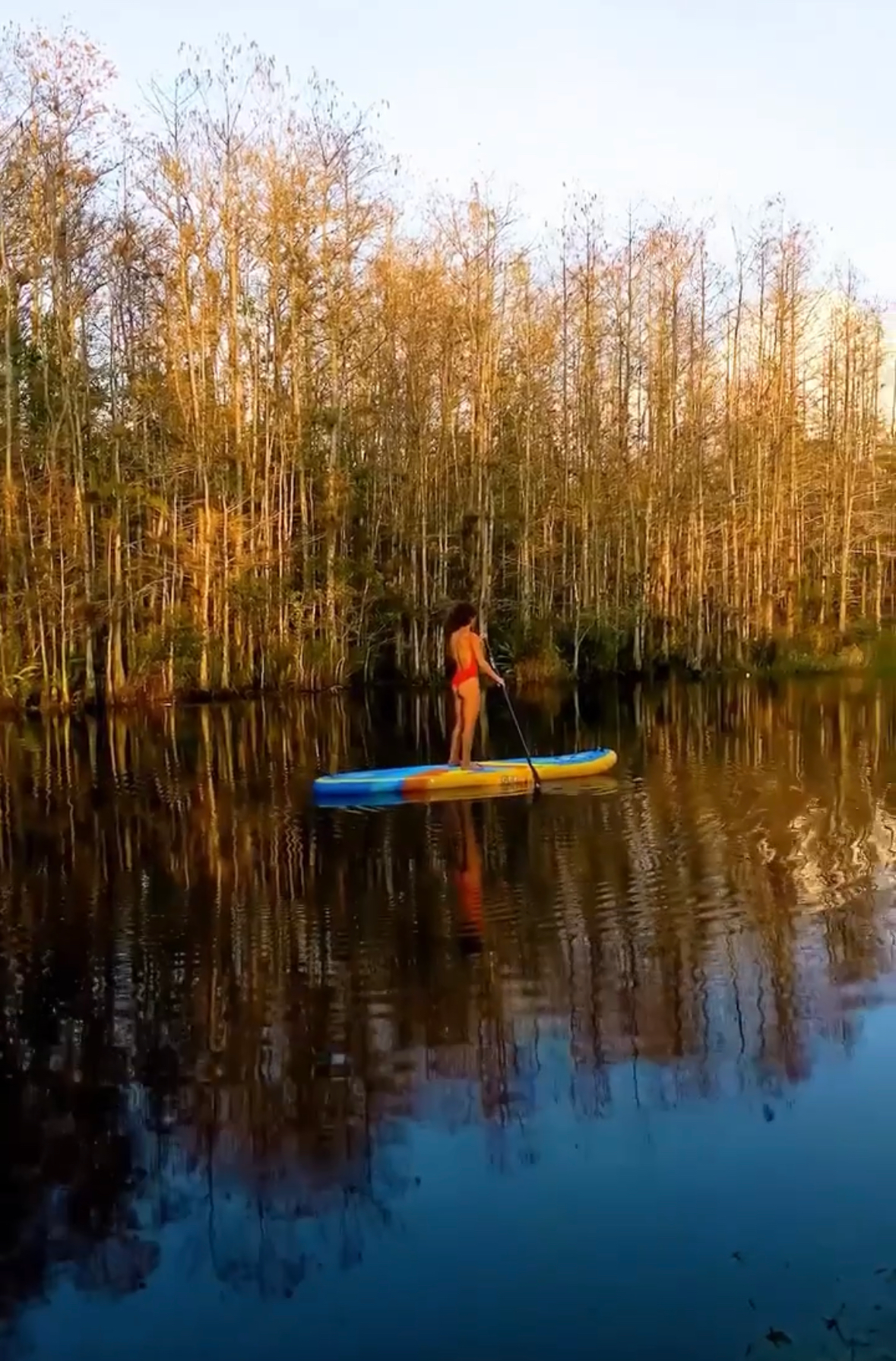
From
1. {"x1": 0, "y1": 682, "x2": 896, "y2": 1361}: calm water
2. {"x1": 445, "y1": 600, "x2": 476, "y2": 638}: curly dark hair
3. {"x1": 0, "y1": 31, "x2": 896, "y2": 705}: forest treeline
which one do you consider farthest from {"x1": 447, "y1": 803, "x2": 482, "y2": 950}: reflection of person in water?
{"x1": 0, "y1": 31, "x2": 896, "y2": 705}: forest treeline

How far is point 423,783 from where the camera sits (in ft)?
44.1

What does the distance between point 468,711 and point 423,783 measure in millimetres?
894

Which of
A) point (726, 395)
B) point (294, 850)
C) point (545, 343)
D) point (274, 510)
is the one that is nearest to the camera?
point (294, 850)

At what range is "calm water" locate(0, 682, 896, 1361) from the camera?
4043 mm

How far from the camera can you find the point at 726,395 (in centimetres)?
3703

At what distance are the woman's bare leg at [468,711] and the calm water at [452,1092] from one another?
193cm

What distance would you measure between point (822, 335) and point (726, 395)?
5.13 metres

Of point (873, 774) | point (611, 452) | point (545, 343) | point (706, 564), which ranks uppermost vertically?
point (545, 343)

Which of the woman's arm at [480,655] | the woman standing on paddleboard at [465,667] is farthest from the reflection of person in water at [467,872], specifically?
the woman's arm at [480,655]

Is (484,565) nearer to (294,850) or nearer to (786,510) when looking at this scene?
(786,510)

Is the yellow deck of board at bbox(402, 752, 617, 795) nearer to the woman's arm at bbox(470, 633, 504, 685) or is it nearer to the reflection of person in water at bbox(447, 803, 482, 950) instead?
the reflection of person in water at bbox(447, 803, 482, 950)

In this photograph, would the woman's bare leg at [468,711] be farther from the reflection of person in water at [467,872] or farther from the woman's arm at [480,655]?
the reflection of person in water at [467,872]

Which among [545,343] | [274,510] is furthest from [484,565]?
[545,343]

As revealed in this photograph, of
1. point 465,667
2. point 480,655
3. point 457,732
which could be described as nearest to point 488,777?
point 457,732
